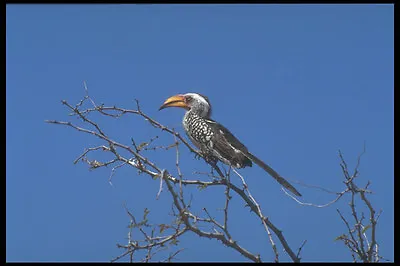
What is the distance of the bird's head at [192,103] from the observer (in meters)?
5.43

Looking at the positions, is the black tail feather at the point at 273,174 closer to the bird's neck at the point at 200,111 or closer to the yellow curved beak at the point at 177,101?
A: the bird's neck at the point at 200,111

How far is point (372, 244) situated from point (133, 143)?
1453mm

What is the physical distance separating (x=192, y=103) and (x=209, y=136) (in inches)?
27.8

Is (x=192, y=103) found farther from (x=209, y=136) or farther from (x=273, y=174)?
(x=273, y=174)

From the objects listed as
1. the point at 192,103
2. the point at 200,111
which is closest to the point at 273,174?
the point at 200,111

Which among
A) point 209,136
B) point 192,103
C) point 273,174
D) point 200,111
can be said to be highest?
point 192,103

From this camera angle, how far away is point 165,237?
2697 mm

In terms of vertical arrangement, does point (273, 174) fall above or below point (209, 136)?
below

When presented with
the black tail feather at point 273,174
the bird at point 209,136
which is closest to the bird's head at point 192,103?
the bird at point 209,136

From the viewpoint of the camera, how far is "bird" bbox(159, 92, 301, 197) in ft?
15.2

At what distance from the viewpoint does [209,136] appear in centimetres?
489

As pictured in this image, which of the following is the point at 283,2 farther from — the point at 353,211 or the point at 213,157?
the point at 353,211

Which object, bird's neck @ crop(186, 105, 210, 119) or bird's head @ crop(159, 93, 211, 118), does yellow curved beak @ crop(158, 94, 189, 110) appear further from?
bird's neck @ crop(186, 105, 210, 119)
